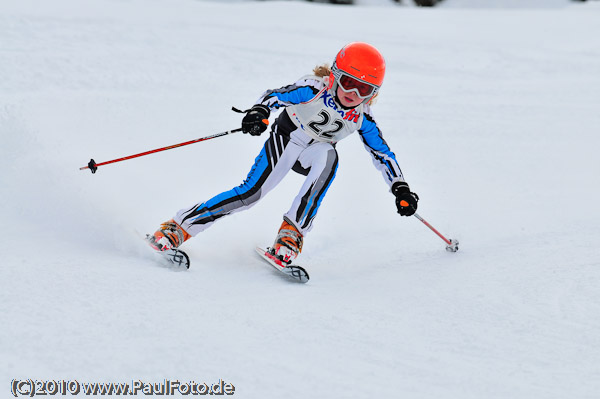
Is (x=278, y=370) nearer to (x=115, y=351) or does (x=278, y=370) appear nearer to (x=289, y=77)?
(x=115, y=351)

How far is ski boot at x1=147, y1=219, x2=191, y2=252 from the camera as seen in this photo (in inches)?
138

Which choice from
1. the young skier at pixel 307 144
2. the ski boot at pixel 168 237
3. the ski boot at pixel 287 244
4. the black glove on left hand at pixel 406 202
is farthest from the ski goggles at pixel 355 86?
the ski boot at pixel 168 237

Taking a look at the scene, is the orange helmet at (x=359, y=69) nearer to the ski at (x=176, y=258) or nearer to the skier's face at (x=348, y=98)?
the skier's face at (x=348, y=98)

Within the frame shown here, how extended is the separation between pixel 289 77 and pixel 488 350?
6005mm

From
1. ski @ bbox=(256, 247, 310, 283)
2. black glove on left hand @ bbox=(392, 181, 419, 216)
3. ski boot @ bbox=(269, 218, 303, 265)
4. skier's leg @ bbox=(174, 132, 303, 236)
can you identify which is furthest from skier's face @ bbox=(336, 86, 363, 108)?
ski @ bbox=(256, 247, 310, 283)

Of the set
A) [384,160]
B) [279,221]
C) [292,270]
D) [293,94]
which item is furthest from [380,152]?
[279,221]

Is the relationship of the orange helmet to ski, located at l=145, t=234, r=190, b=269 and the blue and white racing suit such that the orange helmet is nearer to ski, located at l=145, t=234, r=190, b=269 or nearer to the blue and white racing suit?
the blue and white racing suit

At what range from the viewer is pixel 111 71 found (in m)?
7.31

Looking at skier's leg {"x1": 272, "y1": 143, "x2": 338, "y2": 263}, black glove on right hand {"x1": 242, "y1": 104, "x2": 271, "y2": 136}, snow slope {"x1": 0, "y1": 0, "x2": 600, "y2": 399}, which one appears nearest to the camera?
snow slope {"x1": 0, "y1": 0, "x2": 600, "y2": 399}

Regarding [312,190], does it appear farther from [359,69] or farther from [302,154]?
[359,69]

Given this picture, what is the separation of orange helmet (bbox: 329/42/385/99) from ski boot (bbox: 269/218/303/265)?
86 cm

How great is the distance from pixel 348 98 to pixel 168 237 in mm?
1275

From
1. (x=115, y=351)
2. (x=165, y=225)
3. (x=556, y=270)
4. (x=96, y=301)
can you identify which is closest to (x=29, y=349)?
(x=115, y=351)

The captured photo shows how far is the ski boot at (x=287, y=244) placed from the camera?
11.8 feet
